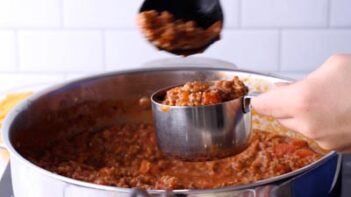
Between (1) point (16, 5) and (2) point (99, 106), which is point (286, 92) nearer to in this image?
(2) point (99, 106)

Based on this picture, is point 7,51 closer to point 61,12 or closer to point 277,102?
point 61,12

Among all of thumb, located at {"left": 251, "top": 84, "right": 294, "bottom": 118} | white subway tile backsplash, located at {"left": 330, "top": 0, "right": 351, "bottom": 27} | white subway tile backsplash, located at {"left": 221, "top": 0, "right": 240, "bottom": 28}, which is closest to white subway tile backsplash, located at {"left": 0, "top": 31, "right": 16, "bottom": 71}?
white subway tile backsplash, located at {"left": 221, "top": 0, "right": 240, "bottom": 28}

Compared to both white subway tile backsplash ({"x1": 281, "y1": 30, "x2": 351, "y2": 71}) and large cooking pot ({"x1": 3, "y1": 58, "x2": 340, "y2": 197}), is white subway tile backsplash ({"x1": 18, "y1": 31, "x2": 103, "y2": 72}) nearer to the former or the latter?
large cooking pot ({"x1": 3, "y1": 58, "x2": 340, "y2": 197})

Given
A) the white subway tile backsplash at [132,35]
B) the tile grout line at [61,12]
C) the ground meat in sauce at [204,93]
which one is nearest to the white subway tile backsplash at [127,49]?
the white subway tile backsplash at [132,35]

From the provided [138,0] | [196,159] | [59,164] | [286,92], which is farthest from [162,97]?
[138,0]

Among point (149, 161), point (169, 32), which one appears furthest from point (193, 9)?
point (149, 161)

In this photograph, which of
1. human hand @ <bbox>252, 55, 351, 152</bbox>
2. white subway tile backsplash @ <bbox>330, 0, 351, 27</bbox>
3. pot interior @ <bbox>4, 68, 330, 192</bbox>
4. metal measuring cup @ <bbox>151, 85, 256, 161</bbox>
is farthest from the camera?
white subway tile backsplash @ <bbox>330, 0, 351, 27</bbox>
